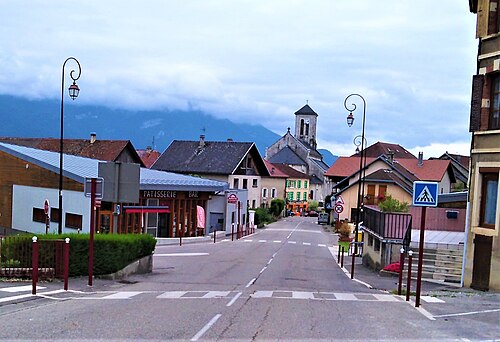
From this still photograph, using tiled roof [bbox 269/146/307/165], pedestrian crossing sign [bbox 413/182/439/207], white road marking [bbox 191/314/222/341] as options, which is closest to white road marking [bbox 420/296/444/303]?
pedestrian crossing sign [bbox 413/182/439/207]

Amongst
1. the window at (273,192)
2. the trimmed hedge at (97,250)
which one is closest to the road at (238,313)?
the trimmed hedge at (97,250)

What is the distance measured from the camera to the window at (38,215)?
3894cm

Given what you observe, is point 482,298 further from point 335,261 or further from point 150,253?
point 335,261

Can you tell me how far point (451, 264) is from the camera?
74.9 ft

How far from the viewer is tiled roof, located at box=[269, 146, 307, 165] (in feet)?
473

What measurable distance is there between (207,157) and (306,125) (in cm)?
9778

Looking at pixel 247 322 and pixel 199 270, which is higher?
pixel 247 322

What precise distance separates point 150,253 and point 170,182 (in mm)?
22079

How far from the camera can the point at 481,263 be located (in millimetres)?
19094

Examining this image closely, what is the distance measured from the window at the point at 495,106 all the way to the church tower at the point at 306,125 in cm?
15039

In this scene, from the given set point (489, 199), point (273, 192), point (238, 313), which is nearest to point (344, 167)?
point (273, 192)

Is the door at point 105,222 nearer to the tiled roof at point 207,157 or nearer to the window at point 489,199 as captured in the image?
the window at point 489,199

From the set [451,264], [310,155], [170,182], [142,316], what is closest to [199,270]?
[451,264]

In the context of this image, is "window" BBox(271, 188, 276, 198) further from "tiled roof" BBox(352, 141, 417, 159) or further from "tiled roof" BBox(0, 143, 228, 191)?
"tiled roof" BBox(0, 143, 228, 191)
